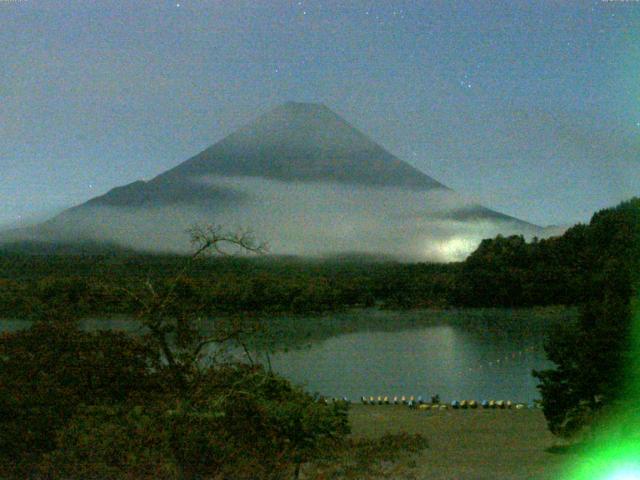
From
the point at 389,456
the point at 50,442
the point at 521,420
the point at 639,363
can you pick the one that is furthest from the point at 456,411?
the point at 50,442

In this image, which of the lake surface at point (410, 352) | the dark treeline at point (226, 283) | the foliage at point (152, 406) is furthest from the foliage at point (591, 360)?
the dark treeline at point (226, 283)

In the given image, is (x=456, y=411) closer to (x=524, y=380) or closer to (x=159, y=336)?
(x=524, y=380)

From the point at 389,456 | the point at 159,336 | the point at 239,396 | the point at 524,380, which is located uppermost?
the point at 159,336

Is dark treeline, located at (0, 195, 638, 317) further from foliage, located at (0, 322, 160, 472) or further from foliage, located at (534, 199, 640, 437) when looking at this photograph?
foliage, located at (0, 322, 160, 472)

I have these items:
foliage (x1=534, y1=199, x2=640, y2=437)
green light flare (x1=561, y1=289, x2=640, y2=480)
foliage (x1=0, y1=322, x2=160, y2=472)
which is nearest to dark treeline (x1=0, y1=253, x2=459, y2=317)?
foliage (x1=0, y1=322, x2=160, y2=472)

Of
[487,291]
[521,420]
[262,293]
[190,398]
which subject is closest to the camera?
[190,398]

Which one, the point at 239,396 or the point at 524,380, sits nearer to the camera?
the point at 239,396

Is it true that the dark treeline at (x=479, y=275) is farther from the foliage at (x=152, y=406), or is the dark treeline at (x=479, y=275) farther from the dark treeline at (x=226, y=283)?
the foliage at (x=152, y=406)

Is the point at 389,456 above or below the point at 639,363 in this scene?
below
